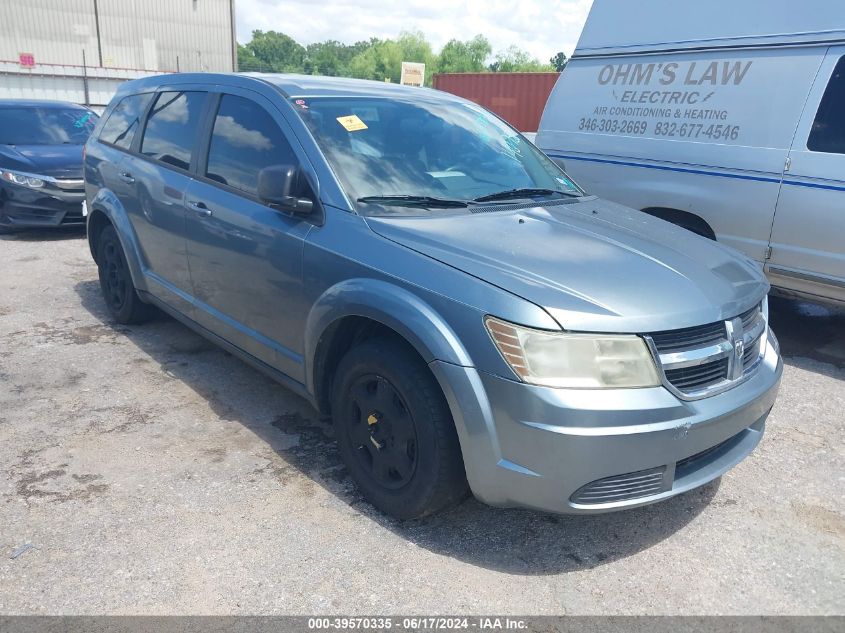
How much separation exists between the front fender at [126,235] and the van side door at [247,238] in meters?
0.89

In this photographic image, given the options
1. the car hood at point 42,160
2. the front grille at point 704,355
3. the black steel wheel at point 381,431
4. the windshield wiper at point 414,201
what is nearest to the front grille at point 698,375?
the front grille at point 704,355

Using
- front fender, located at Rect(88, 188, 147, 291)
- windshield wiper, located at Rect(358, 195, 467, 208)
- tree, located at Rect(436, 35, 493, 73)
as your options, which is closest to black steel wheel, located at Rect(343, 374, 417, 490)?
windshield wiper, located at Rect(358, 195, 467, 208)

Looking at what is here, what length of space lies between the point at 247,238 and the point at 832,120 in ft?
13.0

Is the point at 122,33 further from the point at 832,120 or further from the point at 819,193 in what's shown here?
the point at 819,193

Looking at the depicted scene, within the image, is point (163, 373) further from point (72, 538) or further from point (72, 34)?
point (72, 34)

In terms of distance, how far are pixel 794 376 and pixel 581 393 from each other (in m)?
3.07

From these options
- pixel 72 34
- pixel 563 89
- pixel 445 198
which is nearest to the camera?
pixel 445 198

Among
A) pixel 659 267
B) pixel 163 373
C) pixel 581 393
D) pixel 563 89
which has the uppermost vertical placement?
pixel 563 89

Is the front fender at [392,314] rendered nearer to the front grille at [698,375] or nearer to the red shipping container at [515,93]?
the front grille at [698,375]

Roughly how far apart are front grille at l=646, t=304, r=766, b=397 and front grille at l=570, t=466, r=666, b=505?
0.33 metres

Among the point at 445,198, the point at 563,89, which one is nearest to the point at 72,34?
the point at 563,89

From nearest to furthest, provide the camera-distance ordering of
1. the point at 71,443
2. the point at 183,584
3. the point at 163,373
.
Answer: the point at 183,584, the point at 71,443, the point at 163,373

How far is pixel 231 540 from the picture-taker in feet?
9.30

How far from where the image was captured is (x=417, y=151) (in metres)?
3.49
